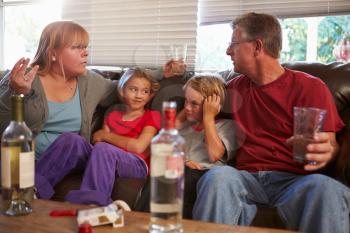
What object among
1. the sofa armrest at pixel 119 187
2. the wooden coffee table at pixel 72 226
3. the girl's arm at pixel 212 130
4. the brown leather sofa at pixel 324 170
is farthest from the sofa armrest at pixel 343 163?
the sofa armrest at pixel 119 187

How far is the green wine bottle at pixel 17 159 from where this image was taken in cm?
109

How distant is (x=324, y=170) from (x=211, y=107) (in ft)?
1.81

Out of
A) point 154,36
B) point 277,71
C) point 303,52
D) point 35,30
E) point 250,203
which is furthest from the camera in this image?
point 35,30

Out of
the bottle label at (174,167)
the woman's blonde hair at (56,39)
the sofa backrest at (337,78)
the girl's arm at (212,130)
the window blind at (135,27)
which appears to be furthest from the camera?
the window blind at (135,27)

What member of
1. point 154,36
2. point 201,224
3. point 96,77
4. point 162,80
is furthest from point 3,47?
point 201,224

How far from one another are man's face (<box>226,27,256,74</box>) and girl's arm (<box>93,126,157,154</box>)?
1.70ft

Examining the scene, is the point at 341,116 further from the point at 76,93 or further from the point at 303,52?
the point at 76,93

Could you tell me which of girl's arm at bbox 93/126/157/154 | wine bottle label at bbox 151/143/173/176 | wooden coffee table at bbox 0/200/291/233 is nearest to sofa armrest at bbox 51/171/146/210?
girl's arm at bbox 93/126/157/154

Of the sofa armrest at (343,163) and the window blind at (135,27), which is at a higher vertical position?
the window blind at (135,27)

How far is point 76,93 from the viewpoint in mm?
2236

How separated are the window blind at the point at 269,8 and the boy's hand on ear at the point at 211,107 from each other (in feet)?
3.25

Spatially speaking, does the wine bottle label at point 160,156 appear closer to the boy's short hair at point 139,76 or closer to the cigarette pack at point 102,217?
the cigarette pack at point 102,217

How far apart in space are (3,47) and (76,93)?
73.0 inches

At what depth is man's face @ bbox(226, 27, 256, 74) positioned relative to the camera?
6.33 feet
